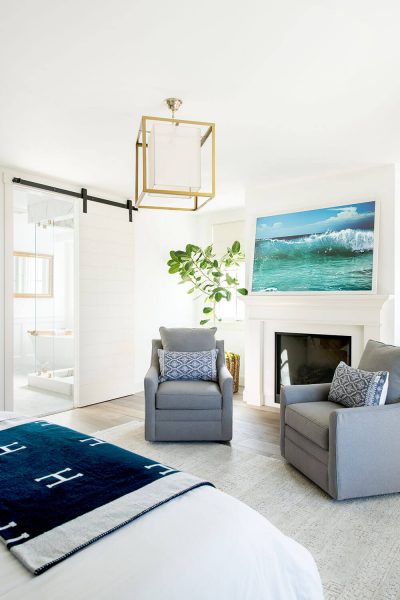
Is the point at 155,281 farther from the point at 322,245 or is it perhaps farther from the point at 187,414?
the point at 187,414

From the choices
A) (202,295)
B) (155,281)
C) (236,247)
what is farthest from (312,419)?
(202,295)

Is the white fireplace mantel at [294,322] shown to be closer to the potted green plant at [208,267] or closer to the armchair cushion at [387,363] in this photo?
the potted green plant at [208,267]

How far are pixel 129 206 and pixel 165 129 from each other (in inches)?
114

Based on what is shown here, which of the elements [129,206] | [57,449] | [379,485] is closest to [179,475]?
[57,449]

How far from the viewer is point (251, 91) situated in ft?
8.59

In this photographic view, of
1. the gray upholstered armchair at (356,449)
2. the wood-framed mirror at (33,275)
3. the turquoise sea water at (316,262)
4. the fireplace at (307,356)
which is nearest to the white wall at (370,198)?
the turquoise sea water at (316,262)

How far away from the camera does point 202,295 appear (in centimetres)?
634

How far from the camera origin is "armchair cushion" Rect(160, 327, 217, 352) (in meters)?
4.12

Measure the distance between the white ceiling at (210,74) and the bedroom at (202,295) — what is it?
0.02 metres

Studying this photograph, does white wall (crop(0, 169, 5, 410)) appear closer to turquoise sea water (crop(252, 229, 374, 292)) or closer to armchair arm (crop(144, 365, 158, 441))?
armchair arm (crop(144, 365, 158, 441))

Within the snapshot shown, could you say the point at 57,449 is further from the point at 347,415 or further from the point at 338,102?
the point at 338,102

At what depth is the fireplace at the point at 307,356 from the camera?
440 centimetres

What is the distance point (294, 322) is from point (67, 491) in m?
3.62

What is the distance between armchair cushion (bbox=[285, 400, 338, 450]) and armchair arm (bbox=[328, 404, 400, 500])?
0.11 m
